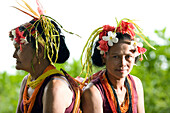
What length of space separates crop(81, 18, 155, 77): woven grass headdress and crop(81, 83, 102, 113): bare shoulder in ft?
0.81

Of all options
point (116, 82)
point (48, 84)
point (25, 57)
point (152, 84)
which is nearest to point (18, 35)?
point (25, 57)

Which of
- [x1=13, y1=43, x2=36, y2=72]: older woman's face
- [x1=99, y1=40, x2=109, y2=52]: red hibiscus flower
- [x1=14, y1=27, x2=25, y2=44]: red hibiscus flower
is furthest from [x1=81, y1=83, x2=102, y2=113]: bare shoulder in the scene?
[x1=14, y1=27, x2=25, y2=44]: red hibiscus flower

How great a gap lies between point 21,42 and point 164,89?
17.8 ft

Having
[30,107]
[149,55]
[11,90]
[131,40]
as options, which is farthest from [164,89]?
[30,107]

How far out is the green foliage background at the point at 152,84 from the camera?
263 inches

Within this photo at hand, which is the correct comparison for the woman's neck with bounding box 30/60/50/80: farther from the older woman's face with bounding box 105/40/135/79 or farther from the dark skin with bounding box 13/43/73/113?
the older woman's face with bounding box 105/40/135/79

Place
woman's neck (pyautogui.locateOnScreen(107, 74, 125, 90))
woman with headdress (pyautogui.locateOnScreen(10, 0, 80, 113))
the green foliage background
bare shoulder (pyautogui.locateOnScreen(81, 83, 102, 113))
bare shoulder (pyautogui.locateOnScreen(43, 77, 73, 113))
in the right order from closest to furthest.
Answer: bare shoulder (pyautogui.locateOnScreen(43, 77, 73, 113))
woman with headdress (pyautogui.locateOnScreen(10, 0, 80, 113))
bare shoulder (pyautogui.locateOnScreen(81, 83, 102, 113))
woman's neck (pyautogui.locateOnScreen(107, 74, 125, 90))
the green foliage background

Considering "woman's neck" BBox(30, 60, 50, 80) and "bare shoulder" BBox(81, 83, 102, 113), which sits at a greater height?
"woman's neck" BBox(30, 60, 50, 80)

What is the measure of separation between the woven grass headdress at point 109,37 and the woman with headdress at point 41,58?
254 millimetres

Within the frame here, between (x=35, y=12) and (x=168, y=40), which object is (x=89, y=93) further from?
(x=168, y=40)

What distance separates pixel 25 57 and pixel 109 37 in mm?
719

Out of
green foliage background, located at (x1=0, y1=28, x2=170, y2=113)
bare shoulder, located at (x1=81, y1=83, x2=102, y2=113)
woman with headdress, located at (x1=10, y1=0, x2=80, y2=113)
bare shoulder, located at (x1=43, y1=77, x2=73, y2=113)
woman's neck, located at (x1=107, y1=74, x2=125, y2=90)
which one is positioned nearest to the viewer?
bare shoulder, located at (x1=43, y1=77, x2=73, y2=113)

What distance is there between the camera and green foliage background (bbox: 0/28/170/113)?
6.67m

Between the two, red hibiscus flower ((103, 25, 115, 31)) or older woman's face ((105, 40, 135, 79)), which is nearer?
older woman's face ((105, 40, 135, 79))
